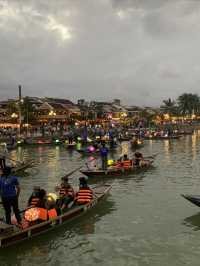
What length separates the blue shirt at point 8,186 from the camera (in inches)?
541

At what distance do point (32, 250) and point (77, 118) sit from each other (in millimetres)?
93955

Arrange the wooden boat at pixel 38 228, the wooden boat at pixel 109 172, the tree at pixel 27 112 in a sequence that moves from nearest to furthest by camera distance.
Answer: the wooden boat at pixel 38 228 < the wooden boat at pixel 109 172 < the tree at pixel 27 112

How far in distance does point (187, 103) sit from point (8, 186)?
6331 inches

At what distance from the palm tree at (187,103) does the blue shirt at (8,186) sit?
161m

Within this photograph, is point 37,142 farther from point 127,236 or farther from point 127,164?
point 127,236

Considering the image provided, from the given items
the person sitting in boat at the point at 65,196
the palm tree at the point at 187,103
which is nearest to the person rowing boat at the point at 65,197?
the person sitting in boat at the point at 65,196

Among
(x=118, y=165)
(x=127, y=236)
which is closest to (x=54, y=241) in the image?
(x=127, y=236)

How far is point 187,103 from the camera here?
170 metres

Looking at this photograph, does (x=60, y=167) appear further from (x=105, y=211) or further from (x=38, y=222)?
(x=38, y=222)

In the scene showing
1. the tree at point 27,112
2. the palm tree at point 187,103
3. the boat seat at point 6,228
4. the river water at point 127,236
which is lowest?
the river water at point 127,236

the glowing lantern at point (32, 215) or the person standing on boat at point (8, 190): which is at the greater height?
the person standing on boat at point (8, 190)

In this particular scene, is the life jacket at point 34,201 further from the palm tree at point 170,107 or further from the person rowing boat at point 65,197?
the palm tree at point 170,107

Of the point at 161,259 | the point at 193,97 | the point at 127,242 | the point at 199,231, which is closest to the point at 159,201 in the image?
the point at 199,231

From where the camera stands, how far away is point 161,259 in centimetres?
1301
